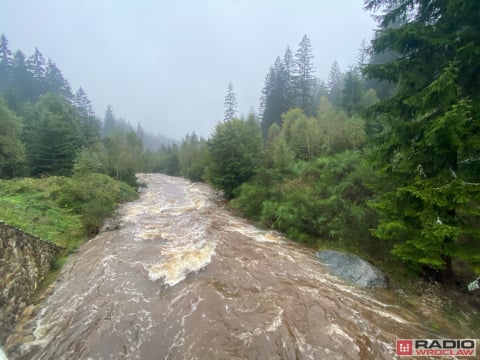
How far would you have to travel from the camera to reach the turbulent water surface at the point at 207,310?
435 cm

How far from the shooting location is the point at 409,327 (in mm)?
4867

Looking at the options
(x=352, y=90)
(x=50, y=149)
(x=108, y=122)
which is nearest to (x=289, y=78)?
(x=352, y=90)

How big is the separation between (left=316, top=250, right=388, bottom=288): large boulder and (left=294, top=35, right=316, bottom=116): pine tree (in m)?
28.7

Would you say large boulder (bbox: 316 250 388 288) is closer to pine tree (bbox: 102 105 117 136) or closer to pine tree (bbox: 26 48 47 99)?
pine tree (bbox: 26 48 47 99)

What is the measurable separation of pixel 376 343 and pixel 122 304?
581 cm

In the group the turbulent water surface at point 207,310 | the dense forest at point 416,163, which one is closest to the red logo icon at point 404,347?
the turbulent water surface at point 207,310

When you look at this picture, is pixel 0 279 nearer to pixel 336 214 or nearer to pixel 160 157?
pixel 336 214

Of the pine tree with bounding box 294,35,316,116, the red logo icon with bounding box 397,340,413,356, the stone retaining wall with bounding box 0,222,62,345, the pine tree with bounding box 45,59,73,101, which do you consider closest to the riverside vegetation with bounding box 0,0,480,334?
the red logo icon with bounding box 397,340,413,356

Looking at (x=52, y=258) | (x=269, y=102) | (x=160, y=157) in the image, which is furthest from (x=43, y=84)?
(x=52, y=258)

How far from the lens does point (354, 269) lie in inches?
Result: 276

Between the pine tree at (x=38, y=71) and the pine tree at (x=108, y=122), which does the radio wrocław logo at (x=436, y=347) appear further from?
the pine tree at (x=108, y=122)

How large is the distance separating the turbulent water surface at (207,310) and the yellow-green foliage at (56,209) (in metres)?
1.70

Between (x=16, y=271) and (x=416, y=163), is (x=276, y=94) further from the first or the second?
(x=16, y=271)

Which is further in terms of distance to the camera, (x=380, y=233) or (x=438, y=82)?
(x=380, y=233)
